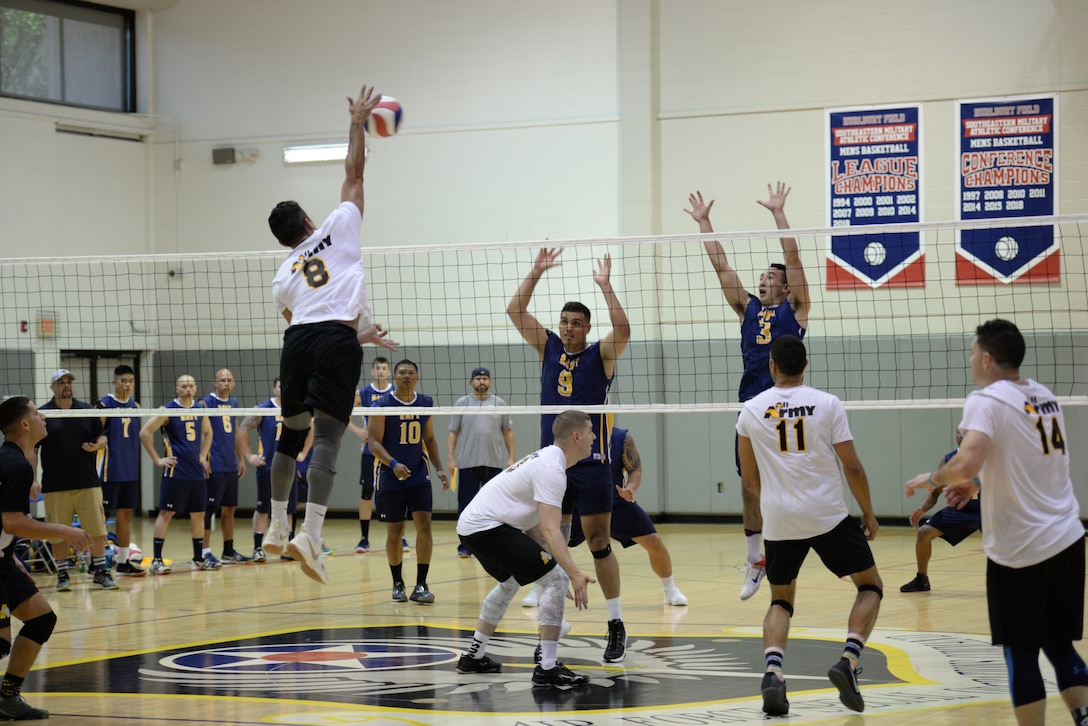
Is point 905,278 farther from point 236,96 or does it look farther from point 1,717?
point 1,717

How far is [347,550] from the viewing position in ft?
48.4

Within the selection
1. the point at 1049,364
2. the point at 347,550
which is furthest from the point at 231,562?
the point at 1049,364

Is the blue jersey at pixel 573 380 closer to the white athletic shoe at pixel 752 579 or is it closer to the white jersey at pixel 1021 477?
the white athletic shoe at pixel 752 579

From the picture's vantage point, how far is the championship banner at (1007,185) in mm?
15367

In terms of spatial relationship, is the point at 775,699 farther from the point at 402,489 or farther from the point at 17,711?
the point at 402,489

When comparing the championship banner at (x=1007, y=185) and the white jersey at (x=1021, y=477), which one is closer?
the white jersey at (x=1021, y=477)

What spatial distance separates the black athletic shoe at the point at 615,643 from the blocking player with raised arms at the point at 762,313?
1324 millimetres

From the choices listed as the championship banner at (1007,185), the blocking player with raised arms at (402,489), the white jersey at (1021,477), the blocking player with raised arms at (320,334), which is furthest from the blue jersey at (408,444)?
the championship banner at (1007,185)

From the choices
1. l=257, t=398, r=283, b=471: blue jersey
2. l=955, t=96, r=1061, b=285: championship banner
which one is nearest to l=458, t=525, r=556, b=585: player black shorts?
l=257, t=398, r=283, b=471: blue jersey

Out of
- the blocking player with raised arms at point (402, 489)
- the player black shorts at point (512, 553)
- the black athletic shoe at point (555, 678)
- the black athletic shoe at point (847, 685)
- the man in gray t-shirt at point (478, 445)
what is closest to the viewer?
the black athletic shoe at point (847, 685)

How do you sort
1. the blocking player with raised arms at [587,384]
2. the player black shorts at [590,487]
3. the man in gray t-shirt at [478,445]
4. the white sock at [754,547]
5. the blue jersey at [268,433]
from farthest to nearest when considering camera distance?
1. the blue jersey at [268,433]
2. the man in gray t-shirt at [478,445]
3. the white sock at [754,547]
4. the player black shorts at [590,487]
5. the blocking player with raised arms at [587,384]

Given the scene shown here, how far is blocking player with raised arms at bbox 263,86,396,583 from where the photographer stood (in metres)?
6.06

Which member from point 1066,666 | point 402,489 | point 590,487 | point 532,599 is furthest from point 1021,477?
point 402,489

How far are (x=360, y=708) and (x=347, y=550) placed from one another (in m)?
8.62
